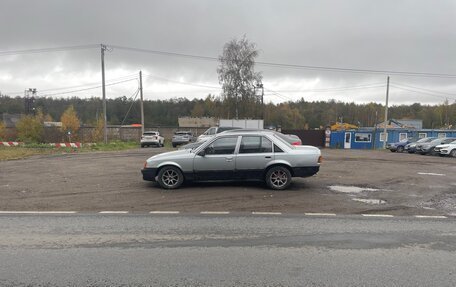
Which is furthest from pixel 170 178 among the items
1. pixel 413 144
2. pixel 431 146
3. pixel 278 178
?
pixel 413 144

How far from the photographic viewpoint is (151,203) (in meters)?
8.51

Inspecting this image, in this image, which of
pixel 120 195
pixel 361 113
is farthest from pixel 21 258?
pixel 361 113

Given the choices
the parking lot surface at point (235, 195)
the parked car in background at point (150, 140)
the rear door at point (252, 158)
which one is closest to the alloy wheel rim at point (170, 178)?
the parking lot surface at point (235, 195)

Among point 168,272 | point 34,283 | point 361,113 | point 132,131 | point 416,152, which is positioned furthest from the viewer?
point 361,113

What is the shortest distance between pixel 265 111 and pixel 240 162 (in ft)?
316

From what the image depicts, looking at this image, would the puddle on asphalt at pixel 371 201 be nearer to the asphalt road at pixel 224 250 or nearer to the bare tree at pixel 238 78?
the asphalt road at pixel 224 250

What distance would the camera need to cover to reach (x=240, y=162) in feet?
32.4

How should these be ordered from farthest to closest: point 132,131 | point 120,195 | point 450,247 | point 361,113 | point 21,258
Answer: point 361,113 < point 132,131 < point 120,195 < point 450,247 < point 21,258

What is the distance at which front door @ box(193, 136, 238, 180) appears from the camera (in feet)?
32.4

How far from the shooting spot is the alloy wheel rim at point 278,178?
32.5 feet

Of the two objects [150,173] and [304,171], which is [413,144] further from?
[150,173]

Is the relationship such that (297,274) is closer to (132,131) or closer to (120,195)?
(120,195)

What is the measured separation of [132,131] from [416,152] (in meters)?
45.0

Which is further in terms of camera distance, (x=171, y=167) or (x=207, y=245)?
(x=171, y=167)
